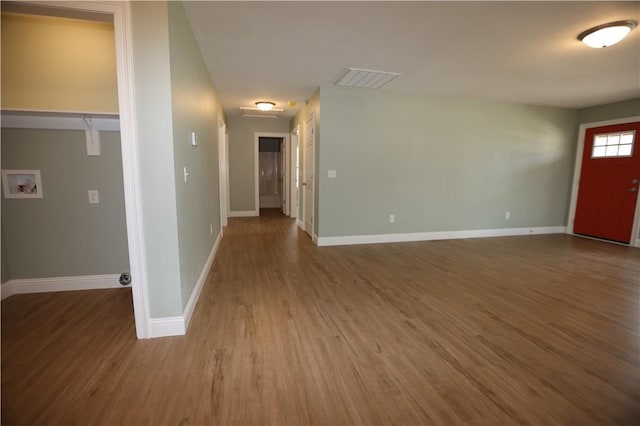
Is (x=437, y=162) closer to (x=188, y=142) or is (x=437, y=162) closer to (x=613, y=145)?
(x=613, y=145)

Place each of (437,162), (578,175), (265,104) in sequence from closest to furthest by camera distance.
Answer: (437,162), (265,104), (578,175)

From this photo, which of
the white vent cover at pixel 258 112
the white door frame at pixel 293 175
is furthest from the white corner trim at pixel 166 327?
the white door frame at pixel 293 175

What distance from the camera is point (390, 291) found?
2.84 metres

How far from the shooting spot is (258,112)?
6254 mm

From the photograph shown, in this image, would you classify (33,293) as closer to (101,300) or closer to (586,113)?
(101,300)

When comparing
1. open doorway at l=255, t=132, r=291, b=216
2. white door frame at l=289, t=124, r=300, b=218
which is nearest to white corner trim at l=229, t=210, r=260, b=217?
white door frame at l=289, t=124, r=300, b=218

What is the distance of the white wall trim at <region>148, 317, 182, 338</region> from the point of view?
6.48 feet

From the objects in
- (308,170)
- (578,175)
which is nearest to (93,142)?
(308,170)

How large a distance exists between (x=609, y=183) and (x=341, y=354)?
6118mm

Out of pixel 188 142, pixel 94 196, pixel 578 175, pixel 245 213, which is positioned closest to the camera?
pixel 188 142

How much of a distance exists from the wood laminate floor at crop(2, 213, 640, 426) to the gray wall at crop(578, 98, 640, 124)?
128 inches

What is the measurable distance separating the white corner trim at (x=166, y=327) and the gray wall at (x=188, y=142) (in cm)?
12

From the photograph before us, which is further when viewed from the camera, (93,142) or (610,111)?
(610,111)

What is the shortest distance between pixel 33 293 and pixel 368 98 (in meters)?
4.51
